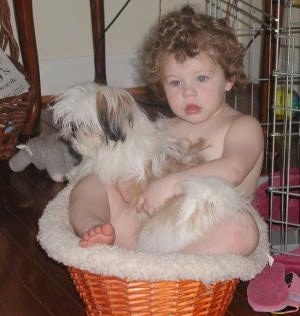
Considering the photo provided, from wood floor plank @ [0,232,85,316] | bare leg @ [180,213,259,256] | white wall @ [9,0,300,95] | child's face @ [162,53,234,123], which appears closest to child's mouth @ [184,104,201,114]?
child's face @ [162,53,234,123]

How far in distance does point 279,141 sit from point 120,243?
3.12 ft

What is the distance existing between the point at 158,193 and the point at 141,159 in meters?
0.08

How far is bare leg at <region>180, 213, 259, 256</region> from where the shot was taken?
98cm

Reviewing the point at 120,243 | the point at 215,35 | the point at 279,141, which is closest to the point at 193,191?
the point at 120,243

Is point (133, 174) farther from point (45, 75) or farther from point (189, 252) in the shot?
point (45, 75)

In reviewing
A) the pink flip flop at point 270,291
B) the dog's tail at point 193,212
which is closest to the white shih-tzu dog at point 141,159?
the dog's tail at point 193,212

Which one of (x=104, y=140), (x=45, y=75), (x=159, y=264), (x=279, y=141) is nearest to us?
(x=159, y=264)

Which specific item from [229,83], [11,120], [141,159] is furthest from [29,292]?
[11,120]

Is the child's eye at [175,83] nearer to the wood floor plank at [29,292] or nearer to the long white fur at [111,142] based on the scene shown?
the long white fur at [111,142]

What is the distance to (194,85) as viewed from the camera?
1168mm

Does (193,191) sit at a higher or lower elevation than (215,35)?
lower

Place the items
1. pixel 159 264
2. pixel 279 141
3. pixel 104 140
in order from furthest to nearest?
pixel 279 141 → pixel 104 140 → pixel 159 264

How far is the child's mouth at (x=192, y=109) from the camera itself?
46.8 inches

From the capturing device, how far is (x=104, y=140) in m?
1.06
